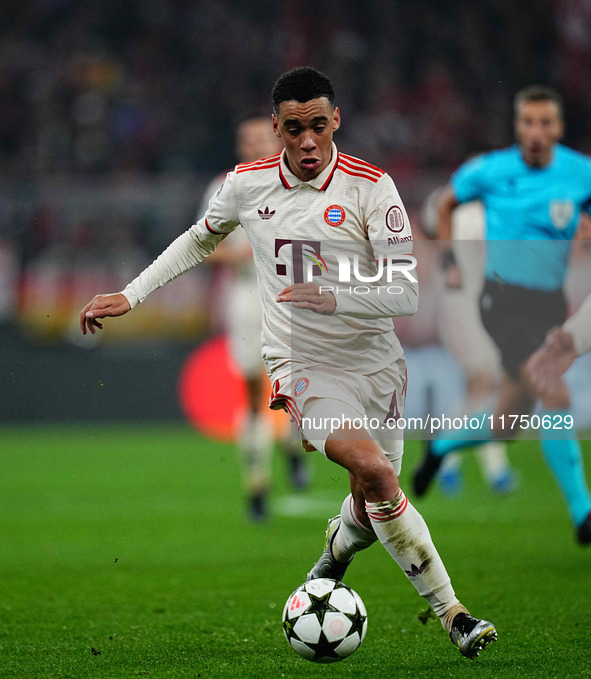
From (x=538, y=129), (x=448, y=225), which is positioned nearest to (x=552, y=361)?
(x=448, y=225)

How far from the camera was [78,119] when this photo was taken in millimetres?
15094

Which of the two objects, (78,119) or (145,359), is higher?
(78,119)

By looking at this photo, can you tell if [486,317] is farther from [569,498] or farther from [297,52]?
[297,52]

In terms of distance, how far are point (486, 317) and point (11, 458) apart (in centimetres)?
591

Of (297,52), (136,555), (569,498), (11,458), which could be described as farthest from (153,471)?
(297,52)

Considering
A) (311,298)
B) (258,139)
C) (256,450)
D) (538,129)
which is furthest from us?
(256,450)

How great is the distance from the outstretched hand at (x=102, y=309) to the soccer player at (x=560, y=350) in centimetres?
237

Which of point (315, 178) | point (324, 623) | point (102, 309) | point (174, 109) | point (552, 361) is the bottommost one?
point (324, 623)

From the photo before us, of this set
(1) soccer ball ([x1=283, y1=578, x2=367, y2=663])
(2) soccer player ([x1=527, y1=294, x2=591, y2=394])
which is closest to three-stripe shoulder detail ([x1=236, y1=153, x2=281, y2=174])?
(1) soccer ball ([x1=283, y1=578, x2=367, y2=663])

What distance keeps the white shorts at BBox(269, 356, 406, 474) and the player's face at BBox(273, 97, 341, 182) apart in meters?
0.72

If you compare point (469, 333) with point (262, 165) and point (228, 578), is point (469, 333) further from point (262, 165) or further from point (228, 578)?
point (262, 165)

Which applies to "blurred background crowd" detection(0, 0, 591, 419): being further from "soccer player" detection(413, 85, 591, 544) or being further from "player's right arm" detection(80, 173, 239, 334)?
"player's right arm" detection(80, 173, 239, 334)

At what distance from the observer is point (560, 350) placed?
17.8 feet

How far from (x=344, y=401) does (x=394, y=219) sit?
25.2 inches
